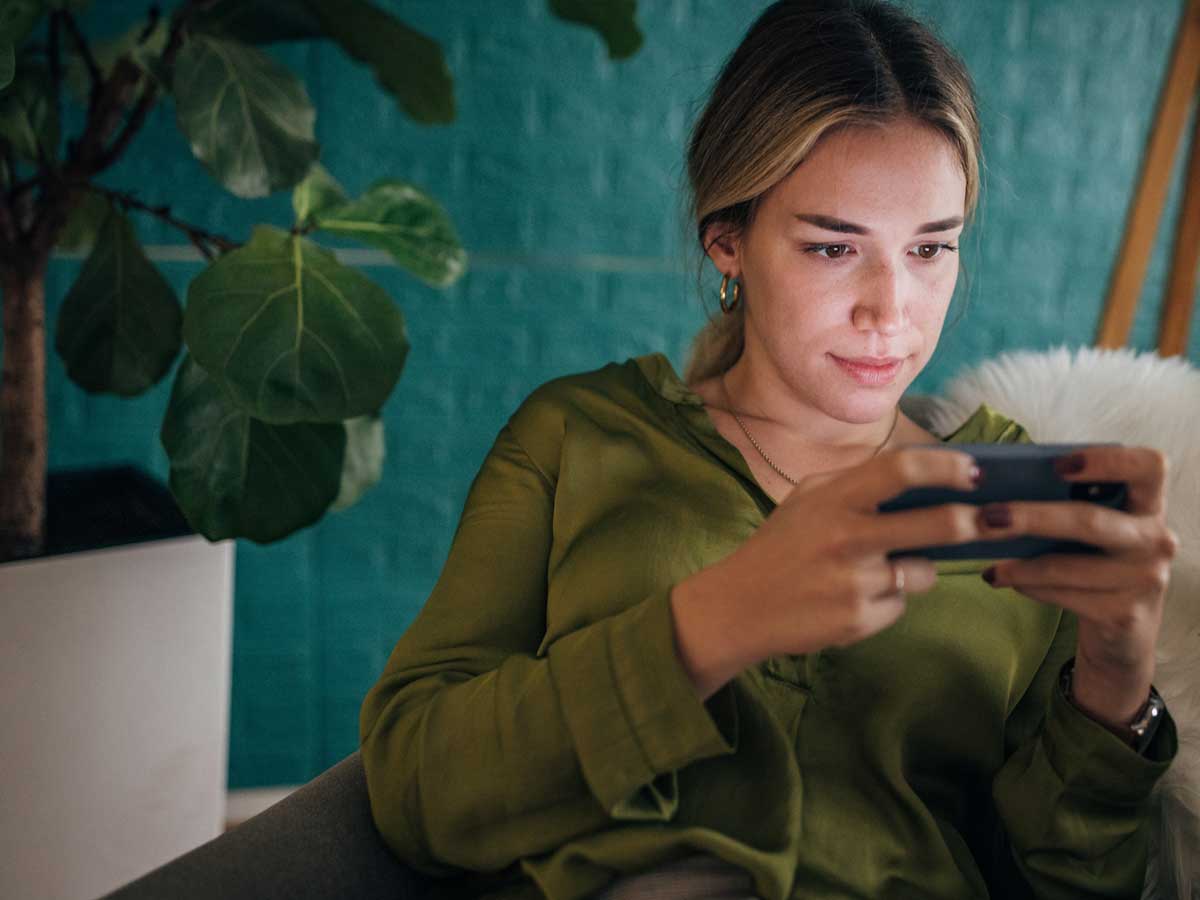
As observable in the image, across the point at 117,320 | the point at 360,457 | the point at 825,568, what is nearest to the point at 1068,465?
the point at 825,568

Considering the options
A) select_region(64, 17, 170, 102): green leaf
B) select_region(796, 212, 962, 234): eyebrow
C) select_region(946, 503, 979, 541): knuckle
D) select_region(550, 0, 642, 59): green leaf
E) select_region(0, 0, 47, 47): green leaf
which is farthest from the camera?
select_region(64, 17, 170, 102): green leaf

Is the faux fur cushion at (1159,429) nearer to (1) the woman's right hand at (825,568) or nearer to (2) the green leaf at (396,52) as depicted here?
(1) the woman's right hand at (825,568)

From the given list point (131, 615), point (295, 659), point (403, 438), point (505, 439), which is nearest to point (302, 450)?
point (505, 439)

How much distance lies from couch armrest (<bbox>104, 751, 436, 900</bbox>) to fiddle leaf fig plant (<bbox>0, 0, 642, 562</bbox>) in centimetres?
35

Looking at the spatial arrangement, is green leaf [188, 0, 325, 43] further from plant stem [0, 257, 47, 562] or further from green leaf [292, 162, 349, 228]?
plant stem [0, 257, 47, 562]

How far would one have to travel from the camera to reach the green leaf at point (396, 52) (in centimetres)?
127

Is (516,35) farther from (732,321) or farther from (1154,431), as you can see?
(1154,431)

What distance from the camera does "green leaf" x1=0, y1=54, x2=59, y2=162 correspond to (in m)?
1.13


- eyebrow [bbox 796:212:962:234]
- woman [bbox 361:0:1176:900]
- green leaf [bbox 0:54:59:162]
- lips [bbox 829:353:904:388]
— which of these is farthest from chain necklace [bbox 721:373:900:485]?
green leaf [bbox 0:54:59:162]

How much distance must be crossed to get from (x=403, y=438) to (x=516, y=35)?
0.65m

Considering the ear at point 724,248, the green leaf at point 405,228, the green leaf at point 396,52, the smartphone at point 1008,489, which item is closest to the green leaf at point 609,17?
the green leaf at point 396,52

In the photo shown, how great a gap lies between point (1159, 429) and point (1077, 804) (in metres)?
0.40

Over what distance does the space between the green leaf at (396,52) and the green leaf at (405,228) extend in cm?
16

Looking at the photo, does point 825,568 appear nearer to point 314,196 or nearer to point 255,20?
point 314,196
